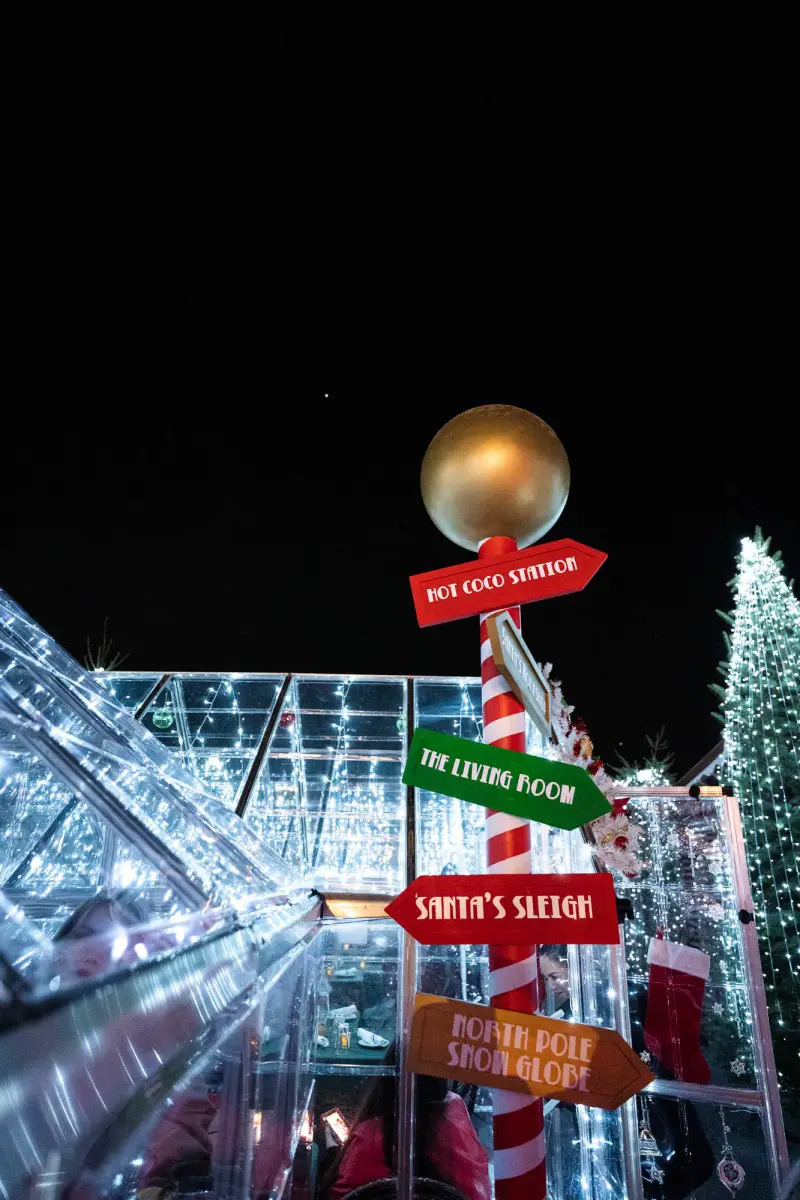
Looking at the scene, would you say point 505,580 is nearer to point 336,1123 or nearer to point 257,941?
point 257,941

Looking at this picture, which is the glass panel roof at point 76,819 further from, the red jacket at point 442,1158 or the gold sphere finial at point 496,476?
the red jacket at point 442,1158

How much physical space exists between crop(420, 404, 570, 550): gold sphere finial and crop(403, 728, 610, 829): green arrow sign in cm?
113

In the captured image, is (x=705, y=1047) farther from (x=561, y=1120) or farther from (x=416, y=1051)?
(x=416, y=1051)

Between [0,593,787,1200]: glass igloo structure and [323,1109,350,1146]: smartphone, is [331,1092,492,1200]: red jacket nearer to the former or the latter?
[0,593,787,1200]: glass igloo structure

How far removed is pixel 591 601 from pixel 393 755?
38.7 feet

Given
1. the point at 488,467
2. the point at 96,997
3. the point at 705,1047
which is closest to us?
the point at 96,997

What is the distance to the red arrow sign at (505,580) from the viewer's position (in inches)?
108

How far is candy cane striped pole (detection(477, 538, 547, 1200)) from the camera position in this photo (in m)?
2.28

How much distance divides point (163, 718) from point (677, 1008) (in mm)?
4999

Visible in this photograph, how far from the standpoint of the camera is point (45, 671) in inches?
79.7

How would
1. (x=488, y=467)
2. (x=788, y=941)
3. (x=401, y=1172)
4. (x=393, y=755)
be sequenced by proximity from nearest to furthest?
(x=488, y=467), (x=401, y=1172), (x=393, y=755), (x=788, y=941)

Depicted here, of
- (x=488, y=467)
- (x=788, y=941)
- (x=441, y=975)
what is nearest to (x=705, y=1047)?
(x=441, y=975)

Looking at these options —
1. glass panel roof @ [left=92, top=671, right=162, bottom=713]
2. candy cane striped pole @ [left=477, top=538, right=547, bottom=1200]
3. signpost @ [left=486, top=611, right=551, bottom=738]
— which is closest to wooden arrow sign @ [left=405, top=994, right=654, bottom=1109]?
candy cane striped pole @ [left=477, top=538, right=547, bottom=1200]

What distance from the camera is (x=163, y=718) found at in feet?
19.5
